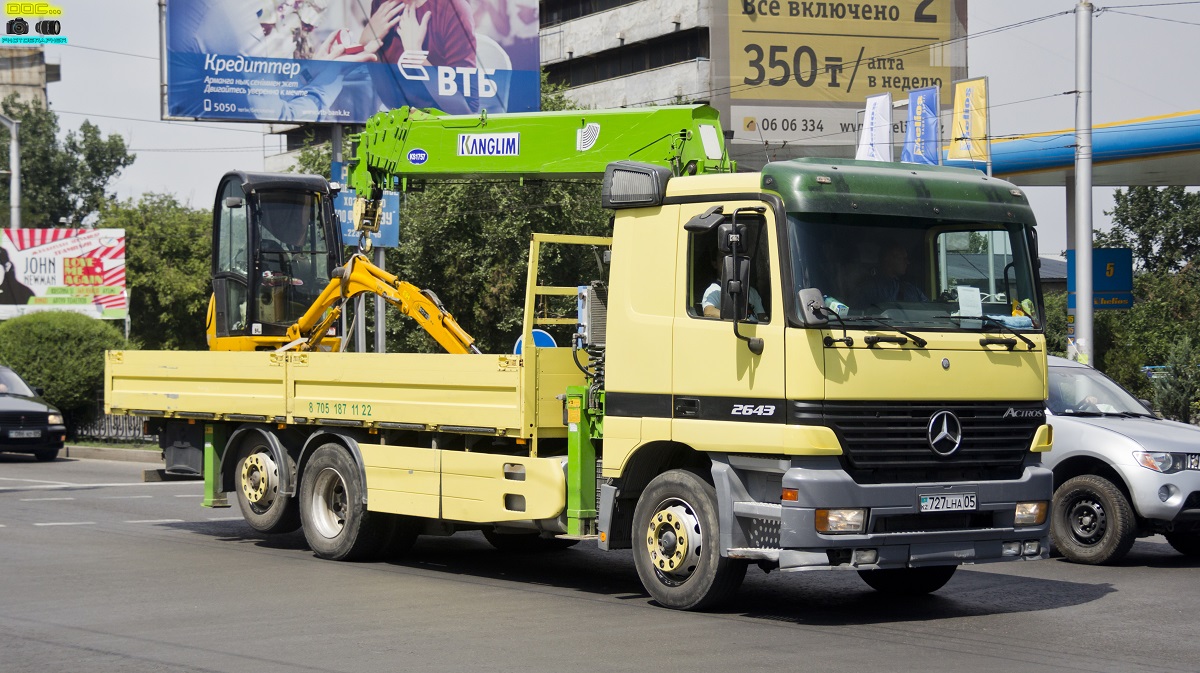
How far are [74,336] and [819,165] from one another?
25278 mm

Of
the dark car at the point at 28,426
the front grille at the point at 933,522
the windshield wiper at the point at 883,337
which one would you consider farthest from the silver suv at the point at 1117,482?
the dark car at the point at 28,426

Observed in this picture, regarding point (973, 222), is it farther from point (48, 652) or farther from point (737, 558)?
point (48, 652)

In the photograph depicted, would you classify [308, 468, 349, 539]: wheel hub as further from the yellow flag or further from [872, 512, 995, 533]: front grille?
the yellow flag

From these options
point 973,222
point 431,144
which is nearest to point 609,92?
point 431,144

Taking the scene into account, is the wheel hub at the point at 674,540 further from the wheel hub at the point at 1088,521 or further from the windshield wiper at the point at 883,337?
the wheel hub at the point at 1088,521

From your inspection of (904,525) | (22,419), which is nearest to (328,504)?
(904,525)

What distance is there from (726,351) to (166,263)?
166 ft

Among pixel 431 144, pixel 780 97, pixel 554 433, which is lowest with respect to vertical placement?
pixel 554 433

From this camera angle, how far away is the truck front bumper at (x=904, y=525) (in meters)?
9.20

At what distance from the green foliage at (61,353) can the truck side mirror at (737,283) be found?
24.6 m

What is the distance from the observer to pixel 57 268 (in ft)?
126

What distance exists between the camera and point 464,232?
33.6m

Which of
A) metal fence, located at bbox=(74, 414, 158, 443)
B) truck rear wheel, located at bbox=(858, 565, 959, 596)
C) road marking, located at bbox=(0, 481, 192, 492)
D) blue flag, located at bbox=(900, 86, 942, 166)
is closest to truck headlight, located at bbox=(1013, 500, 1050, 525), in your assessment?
truck rear wheel, located at bbox=(858, 565, 959, 596)

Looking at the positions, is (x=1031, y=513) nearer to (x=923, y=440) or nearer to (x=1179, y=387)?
(x=923, y=440)
